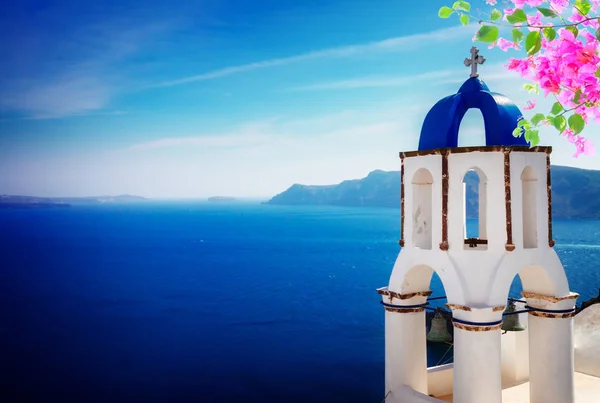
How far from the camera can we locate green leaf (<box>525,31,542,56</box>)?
3312mm

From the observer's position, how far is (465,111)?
1067cm

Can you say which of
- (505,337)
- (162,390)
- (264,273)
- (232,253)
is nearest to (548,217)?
(505,337)

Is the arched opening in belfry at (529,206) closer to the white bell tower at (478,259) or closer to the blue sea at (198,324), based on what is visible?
the white bell tower at (478,259)


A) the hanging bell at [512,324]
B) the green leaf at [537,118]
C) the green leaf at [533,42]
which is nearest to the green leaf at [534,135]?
the green leaf at [537,118]

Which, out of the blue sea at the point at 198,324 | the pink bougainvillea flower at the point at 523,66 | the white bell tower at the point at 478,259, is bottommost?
the blue sea at the point at 198,324

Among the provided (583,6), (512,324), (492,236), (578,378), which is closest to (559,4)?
(583,6)

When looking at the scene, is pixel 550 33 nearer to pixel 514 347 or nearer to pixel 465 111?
pixel 465 111

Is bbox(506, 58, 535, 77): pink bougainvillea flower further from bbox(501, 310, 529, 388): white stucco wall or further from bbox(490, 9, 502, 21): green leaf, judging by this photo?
bbox(501, 310, 529, 388): white stucco wall

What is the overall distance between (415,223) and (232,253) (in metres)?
103

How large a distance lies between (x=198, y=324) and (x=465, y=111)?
4844 cm

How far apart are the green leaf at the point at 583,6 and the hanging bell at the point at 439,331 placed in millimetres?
15054

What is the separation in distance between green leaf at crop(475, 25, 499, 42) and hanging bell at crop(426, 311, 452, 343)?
600 inches

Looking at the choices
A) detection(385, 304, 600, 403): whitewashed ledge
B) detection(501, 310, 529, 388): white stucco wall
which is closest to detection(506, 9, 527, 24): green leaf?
detection(385, 304, 600, 403): whitewashed ledge

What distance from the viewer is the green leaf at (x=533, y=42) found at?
10.9ft
